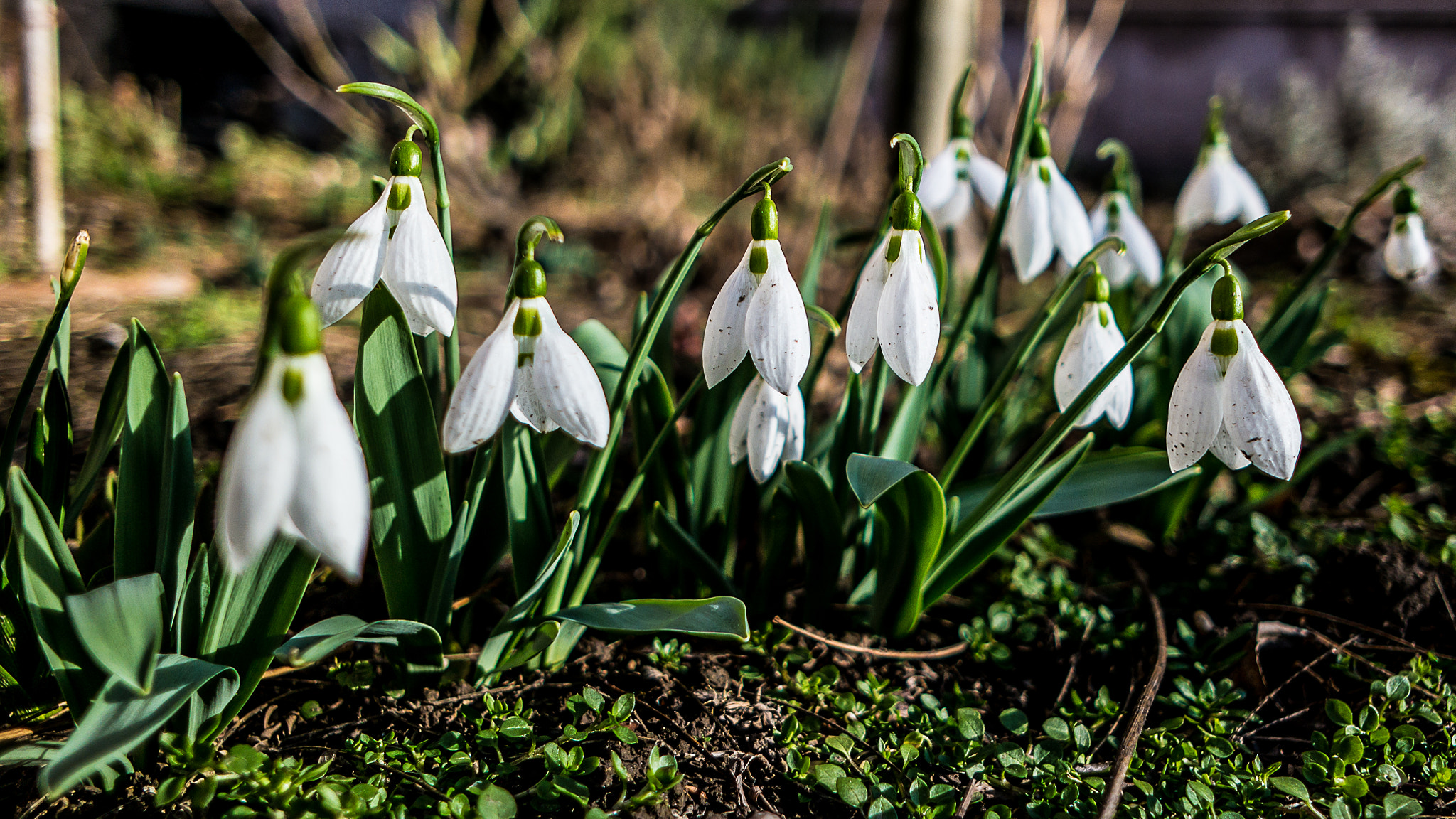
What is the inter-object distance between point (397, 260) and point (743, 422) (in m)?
0.49

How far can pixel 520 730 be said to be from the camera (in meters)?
1.09

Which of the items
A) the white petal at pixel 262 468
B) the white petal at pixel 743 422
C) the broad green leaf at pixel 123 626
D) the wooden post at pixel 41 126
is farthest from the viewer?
the wooden post at pixel 41 126

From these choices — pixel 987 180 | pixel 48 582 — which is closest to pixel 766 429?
pixel 987 180

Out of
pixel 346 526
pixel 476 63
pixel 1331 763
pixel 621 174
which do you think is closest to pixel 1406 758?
pixel 1331 763

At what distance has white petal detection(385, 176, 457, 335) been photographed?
3.02ft

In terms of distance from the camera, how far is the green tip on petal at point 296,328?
2.23 feet

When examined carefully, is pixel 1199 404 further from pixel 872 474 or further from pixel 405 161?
pixel 405 161

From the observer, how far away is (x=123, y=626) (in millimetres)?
842

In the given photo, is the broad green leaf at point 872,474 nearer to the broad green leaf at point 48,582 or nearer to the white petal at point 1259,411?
the white petal at point 1259,411

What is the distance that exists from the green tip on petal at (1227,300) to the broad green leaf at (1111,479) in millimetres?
332

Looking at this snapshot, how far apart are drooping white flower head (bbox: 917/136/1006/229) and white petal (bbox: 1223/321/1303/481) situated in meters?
0.55

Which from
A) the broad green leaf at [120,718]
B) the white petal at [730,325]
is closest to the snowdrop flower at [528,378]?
the white petal at [730,325]

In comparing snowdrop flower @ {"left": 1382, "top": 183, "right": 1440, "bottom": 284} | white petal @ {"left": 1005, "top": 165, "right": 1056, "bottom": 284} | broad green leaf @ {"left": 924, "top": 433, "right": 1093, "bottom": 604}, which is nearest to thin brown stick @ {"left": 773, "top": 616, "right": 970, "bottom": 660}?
broad green leaf @ {"left": 924, "top": 433, "right": 1093, "bottom": 604}

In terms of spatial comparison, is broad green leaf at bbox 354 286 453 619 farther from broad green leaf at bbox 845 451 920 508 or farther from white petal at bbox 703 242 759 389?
broad green leaf at bbox 845 451 920 508
